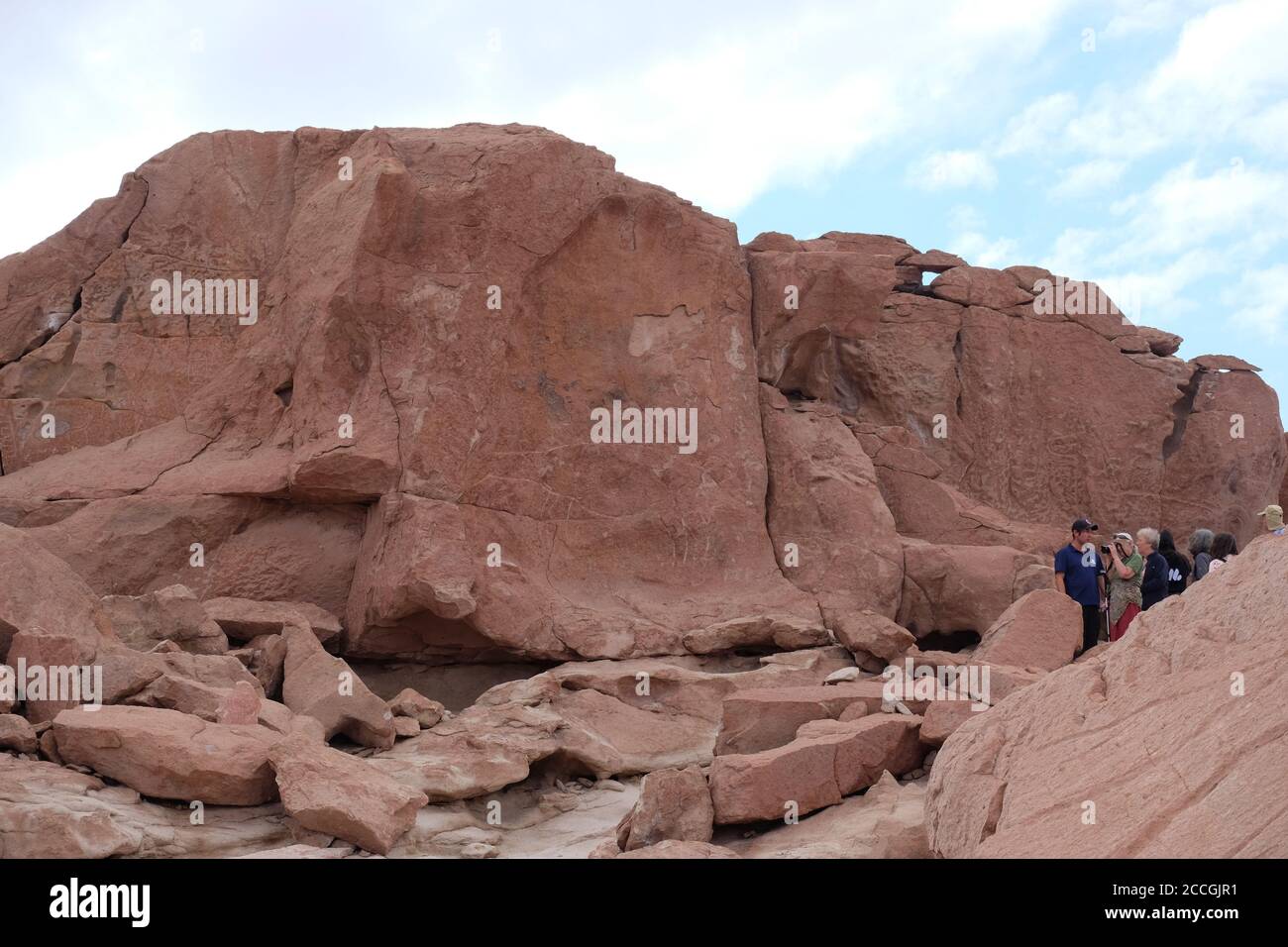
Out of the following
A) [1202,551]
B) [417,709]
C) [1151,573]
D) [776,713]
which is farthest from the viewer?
[1202,551]

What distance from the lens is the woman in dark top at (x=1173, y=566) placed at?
8398 mm

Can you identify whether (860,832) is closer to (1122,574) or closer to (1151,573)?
(1151,573)

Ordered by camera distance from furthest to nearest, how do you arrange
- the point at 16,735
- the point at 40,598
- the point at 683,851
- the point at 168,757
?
1. the point at 40,598
2. the point at 16,735
3. the point at 168,757
4. the point at 683,851

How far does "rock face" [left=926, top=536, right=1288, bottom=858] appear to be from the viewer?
3.23 meters

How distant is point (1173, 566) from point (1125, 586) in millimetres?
406

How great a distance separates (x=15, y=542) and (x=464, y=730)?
2303 mm

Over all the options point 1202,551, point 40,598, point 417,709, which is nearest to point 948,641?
point 1202,551

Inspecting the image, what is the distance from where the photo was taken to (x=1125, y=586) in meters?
8.38

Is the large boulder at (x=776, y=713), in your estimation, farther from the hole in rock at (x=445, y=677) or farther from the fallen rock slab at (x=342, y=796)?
the hole in rock at (x=445, y=677)

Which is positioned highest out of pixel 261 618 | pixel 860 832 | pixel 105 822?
pixel 261 618

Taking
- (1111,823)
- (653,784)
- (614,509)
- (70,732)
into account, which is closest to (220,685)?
(70,732)

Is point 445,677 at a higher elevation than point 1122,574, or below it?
below

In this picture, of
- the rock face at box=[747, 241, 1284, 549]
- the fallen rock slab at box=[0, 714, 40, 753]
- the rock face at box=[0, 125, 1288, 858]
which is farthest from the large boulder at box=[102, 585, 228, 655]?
the rock face at box=[747, 241, 1284, 549]
